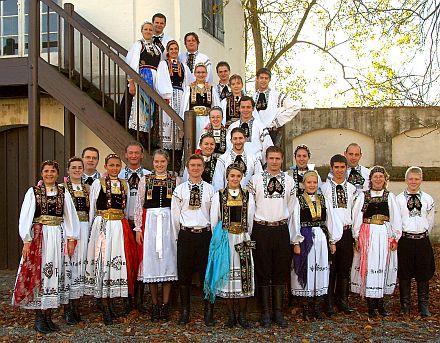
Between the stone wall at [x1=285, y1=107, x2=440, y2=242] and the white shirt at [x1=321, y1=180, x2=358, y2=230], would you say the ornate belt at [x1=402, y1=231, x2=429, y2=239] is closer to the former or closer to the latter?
the white shirt at [x1=321, y1=180, x2=358, y2=230]

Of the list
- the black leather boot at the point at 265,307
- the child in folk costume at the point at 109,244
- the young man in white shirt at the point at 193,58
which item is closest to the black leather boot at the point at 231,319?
the black leather boot at the point at 265,307

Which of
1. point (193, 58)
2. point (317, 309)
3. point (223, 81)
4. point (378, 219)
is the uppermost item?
point (193, 58)

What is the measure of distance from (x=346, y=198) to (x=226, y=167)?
1.47m

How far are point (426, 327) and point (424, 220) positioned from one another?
4.07 ft

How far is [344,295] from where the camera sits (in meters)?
7.59

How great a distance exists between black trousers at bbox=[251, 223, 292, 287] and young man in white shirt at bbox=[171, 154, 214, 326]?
55 cm

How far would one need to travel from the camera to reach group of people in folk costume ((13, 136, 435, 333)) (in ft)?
22.1

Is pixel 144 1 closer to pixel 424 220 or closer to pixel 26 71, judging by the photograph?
pixel 26 71

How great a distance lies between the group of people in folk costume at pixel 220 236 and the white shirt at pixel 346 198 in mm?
14

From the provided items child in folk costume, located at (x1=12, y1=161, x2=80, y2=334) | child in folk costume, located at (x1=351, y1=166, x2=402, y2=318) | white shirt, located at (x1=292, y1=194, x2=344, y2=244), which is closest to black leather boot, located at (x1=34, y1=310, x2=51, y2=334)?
child in folk costume, located at (x1=12, y1=161, x2=80, y2=334)

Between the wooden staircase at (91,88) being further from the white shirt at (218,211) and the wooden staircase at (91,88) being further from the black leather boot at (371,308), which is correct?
the black leather boot at (371,308)

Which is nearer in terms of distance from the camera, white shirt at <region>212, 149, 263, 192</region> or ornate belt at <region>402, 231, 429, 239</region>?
white shirt at <region>212, 149, 263, 192</region>

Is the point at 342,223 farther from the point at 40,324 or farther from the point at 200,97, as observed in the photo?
the point at 40,324

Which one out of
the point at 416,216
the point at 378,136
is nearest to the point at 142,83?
the point at 416,216
